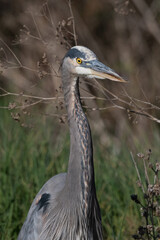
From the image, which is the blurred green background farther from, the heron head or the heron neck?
Answer: the heron neck

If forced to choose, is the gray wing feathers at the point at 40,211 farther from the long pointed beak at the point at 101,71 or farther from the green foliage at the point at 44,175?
the long pointed beak at the point at 101,71

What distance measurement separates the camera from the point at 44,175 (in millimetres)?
4113

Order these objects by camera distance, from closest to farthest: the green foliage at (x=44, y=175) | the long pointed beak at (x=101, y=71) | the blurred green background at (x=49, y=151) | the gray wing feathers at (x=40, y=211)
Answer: the long pointed beak at (x=101, y=71), the gray wing feathers at (x=40, y=211), the blurred green background at (x=49, y=151), the green foliage at (x=44, y=175)

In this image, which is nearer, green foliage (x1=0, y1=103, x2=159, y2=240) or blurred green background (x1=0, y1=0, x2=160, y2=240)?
blurred green background (x1=0, y1=0, x2=160, y2=240)

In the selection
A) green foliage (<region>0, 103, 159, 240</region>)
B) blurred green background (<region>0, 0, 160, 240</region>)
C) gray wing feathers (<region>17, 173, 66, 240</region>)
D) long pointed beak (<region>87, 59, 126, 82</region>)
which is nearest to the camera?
long pointed beak (<region>87, 59, 126, 82</region>)

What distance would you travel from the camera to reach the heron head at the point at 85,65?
2.93 meters

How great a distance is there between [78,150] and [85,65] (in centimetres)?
49

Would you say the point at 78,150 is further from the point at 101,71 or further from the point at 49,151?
the point at 49,151

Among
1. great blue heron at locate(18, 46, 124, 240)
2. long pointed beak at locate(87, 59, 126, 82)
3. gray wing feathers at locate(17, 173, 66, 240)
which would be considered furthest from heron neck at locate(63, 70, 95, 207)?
gray wing feathers at locate(17, 173, 66, 240)

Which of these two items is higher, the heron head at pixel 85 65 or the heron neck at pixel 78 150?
the heron head at pixel 85 65

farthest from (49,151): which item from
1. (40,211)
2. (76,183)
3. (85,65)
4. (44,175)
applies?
(85,65)

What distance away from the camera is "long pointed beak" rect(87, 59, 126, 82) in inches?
114

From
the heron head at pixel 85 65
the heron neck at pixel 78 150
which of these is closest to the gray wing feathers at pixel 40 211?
the heron neck at pixel 78 150

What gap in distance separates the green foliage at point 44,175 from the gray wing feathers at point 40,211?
1.00 ft
